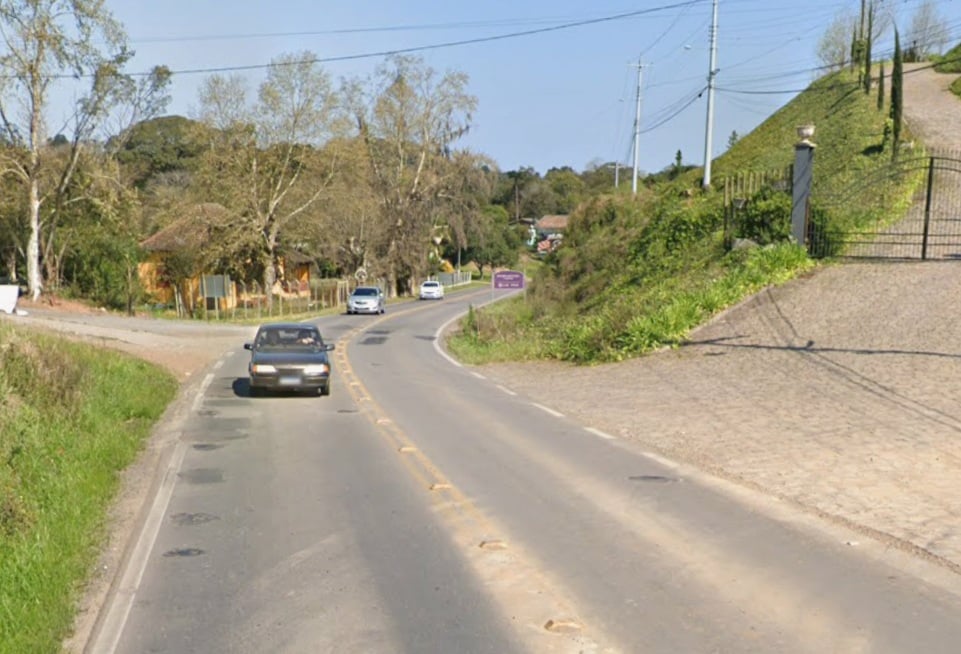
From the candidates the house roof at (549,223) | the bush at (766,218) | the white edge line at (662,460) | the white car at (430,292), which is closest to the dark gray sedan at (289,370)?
the white edge line at (662,460)

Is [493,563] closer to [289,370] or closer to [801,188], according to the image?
[289,370]

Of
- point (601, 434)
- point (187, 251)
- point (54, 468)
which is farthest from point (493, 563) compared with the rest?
point (187, 251)

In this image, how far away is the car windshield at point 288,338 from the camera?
19.3m

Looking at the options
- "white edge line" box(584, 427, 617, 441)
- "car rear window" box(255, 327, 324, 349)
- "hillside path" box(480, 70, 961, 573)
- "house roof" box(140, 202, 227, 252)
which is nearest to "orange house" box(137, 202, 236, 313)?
"house roof" box(140, 202, 227, 252)

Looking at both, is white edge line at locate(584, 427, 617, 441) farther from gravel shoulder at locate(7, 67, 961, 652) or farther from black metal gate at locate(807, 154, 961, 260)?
black metal gate at locate(807, 154, 961, 260)

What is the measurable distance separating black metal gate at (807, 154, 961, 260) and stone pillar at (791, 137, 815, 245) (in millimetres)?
367

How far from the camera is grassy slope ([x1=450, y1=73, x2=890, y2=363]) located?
2367 cm

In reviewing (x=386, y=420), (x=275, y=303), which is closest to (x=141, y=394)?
(x=386, y=420)

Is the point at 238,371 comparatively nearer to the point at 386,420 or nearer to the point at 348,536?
the point at 386,420

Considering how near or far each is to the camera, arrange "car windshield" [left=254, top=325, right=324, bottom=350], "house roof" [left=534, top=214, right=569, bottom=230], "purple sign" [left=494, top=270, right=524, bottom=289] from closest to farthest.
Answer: "car windshield" [left=254, top=325, right=324, bottom=350] < "purple sign" [left=494, top=270, right=524, bottom=289] < "house roof" [left=534, top=214, right=569, bottom=230]

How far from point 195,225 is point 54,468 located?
4412 centimetres

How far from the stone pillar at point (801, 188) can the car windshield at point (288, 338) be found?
43.4 feet

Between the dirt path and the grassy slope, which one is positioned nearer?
the grassy slope

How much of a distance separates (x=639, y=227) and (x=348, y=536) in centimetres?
3289
